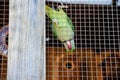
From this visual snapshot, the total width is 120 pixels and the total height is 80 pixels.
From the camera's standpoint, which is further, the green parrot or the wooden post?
the green parrot

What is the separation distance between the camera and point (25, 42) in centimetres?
104

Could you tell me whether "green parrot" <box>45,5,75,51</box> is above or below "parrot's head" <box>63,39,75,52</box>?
above

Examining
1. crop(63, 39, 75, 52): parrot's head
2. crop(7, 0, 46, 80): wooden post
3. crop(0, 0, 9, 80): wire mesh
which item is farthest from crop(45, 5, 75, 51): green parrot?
crop(7, 0, 46, 80): wooden post

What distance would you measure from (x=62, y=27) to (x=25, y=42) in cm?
115

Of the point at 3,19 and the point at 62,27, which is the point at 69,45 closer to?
the point at 62,27

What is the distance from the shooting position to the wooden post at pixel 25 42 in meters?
1.03

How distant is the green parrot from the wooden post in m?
1.11

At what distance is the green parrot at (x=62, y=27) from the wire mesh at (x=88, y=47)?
40mm

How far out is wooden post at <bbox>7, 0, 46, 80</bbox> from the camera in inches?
40.7

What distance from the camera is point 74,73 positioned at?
2.26 metres

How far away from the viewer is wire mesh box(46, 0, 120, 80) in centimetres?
221

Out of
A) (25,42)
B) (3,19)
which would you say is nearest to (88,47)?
(3,19)

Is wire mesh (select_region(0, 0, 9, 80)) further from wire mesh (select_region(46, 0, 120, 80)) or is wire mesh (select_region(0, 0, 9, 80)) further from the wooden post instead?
the wooden post

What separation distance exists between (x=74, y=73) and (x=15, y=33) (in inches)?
50.9
